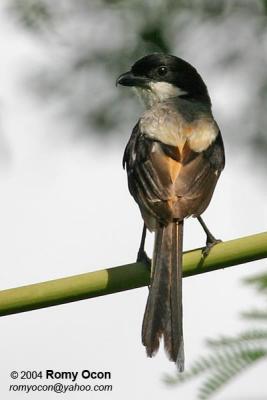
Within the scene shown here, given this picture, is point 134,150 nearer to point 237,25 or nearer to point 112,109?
point 112,109

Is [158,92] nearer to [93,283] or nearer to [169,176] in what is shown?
[169,176]

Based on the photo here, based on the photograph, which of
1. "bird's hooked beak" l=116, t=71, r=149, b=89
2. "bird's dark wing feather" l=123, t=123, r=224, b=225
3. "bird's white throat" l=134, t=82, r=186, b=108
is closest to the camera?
"bird's dark wing feather" l=123, t=123, r=224, b=225

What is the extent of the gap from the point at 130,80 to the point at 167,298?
218cm

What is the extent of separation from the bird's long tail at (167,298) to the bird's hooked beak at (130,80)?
153cm

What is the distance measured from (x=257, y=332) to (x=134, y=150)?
235 cm

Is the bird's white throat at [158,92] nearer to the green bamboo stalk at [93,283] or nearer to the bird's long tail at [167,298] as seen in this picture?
the bird's long tail at [167,298]

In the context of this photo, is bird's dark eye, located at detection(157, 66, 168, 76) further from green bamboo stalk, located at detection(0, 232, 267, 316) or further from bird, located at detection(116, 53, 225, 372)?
green bamboo stalk, located at detection(0, 232, 267, 316)

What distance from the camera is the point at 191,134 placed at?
548cm

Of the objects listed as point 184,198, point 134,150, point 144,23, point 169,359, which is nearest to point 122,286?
point 169,359

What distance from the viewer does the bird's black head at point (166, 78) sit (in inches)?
233

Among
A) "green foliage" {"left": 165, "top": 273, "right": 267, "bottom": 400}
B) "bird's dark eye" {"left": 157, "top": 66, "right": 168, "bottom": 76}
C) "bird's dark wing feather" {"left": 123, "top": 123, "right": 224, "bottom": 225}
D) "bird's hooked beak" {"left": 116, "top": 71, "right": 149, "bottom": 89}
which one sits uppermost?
"bird's dark eye" {"left": 157, "top": 66, "right": 168, "bottom": 76}

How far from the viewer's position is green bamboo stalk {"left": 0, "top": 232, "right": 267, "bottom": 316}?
124 inches

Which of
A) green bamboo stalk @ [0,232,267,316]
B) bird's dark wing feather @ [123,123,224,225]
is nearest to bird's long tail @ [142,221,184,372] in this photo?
bird's dark wing feather @ [123,123,224,225]

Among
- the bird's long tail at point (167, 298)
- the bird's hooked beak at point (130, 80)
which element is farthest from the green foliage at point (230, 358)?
the bird's hooked beak at point (130, 80)
